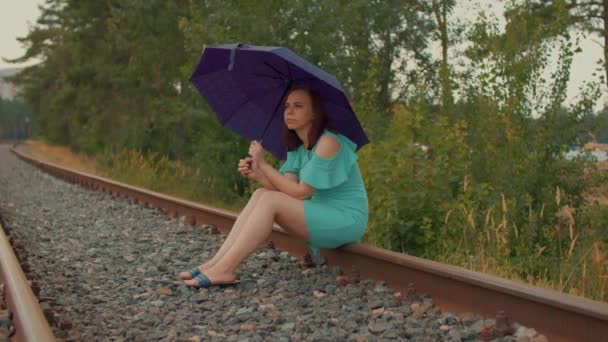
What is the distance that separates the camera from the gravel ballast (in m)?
3.39

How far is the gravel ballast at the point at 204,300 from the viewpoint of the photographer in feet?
11.1

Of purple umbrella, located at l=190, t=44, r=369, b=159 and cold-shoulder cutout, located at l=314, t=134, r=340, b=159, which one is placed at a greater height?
purple umbrella, located at l=190, t=44, r=369, b=159

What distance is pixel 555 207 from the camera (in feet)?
19.9

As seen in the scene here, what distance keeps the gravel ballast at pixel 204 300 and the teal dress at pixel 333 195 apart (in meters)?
0.30

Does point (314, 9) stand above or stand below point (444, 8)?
below

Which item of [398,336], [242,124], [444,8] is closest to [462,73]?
[242,124]

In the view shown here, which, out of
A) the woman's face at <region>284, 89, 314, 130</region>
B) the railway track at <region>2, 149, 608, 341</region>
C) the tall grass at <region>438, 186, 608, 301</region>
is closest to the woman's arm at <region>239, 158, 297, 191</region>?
the woman's face at <region>284, 89, 314, 130</region>

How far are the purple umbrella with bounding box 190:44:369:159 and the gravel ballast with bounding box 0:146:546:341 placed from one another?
3.26ft

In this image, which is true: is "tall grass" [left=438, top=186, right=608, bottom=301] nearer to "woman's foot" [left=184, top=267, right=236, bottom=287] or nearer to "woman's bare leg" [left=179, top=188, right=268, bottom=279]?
"woman's bare leg" [left=179, top=188, right=268, bottom=279]

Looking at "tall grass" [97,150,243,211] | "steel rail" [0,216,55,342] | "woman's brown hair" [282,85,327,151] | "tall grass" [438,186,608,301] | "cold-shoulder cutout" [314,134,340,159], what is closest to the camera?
"steel rail" [0,216,55,342]

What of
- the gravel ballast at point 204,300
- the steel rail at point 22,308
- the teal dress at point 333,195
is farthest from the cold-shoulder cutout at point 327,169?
the steel rail at point 22,308

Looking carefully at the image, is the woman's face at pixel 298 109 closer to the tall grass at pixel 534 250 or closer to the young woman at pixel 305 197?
the young woman at pixel 305 197

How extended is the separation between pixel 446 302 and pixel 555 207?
2.76 metres

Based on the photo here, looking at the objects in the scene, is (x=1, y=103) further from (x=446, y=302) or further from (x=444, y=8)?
(x=446, y=302)
